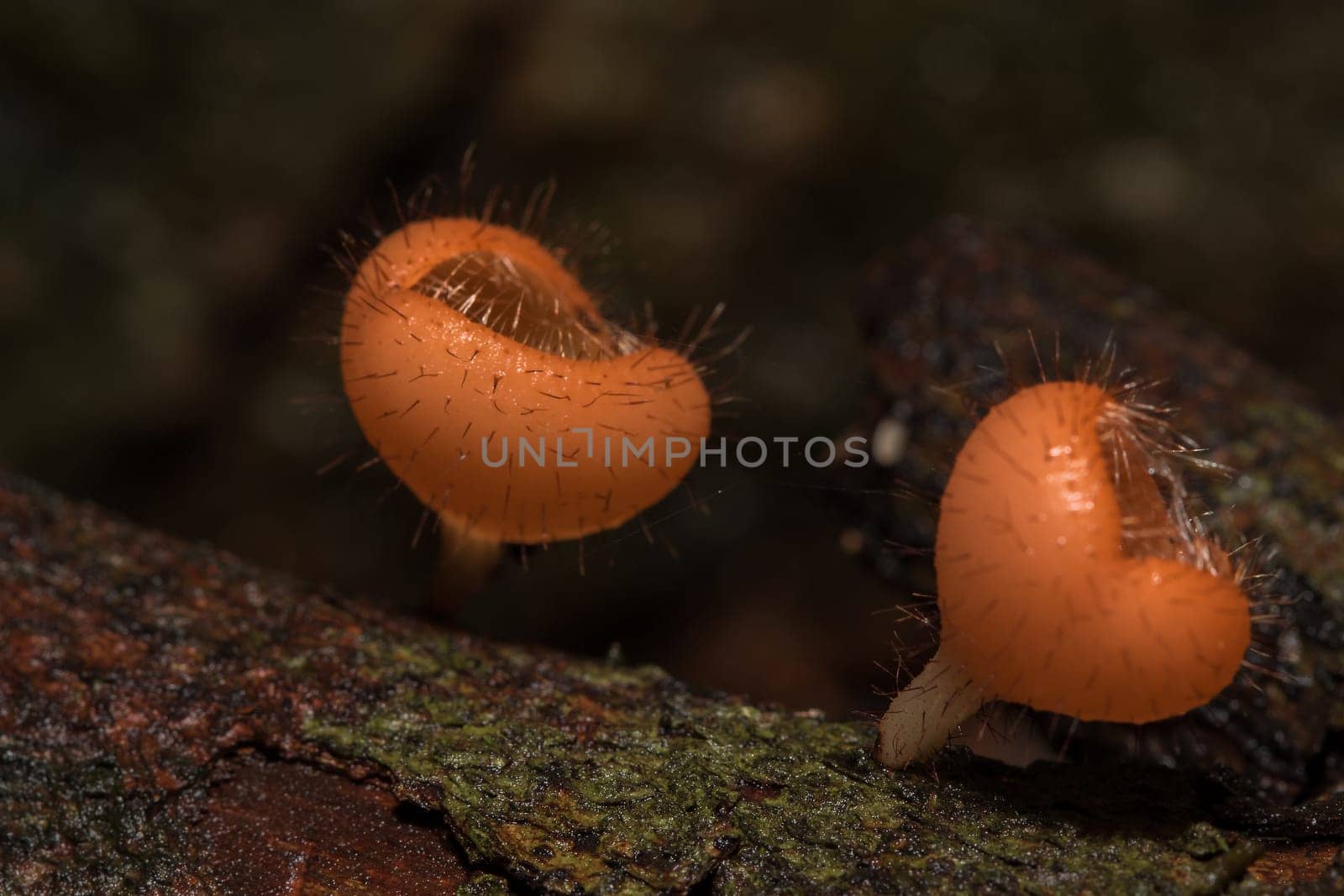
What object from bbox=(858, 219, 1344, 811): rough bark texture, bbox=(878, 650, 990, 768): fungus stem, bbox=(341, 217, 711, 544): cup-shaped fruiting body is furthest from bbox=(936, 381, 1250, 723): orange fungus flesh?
bbox=(341, 217, 711, 544): cup-shaped fruiting body

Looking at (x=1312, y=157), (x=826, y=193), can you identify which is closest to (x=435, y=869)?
(x=826, y=193)

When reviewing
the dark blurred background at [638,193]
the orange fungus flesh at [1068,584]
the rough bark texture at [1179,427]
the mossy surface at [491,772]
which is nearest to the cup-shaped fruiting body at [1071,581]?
the orange fungus flesh at [1068,584]

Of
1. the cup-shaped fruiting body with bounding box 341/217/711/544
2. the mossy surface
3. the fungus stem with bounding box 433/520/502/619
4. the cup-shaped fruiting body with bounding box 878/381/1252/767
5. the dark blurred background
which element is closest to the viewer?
the cup-shaped fruiting body with bounding box 878/381/1252/767

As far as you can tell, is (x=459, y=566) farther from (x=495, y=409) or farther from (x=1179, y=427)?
(x=1179, y=427)

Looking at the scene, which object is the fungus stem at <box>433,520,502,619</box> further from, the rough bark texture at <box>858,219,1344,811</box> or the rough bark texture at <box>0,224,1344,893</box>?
the rough bark texture at <box>858,219,1344,811</box>

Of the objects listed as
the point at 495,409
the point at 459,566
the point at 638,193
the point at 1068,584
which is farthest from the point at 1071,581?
the point at 638,193

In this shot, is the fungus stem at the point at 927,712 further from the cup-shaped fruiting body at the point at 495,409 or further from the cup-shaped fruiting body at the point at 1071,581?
the cup-shaped fruiting body at the point at 495,409

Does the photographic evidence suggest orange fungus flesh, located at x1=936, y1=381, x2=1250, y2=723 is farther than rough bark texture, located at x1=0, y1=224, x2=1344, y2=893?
No
